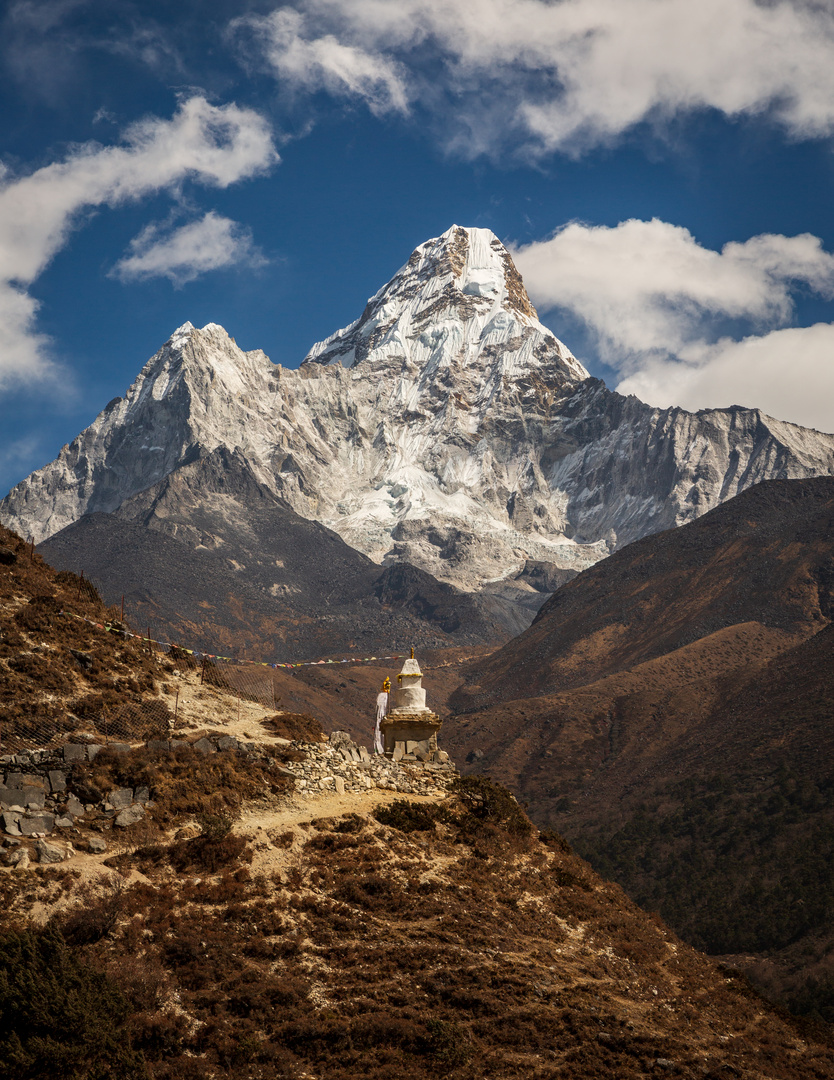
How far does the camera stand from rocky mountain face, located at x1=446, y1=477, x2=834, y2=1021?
2862 inches

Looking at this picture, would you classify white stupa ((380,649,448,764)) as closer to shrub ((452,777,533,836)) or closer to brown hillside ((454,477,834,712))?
shrub ((452,777,533,836))

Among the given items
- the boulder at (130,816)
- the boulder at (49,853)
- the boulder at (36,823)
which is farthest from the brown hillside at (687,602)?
the boulder at (49,853)

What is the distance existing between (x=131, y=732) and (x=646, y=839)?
75559 mm

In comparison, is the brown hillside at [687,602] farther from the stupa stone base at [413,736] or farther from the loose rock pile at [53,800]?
the loose rock pile at [53,800]

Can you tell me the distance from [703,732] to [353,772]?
3666 inches

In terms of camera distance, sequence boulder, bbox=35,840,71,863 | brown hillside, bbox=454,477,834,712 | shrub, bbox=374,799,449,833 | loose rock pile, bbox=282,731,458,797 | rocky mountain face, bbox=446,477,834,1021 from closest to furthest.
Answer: boulder, bbox=35,840,71,863, shrub, bbox=374,799,449,833, loose rock pile, bbox=282,731,458,797, rocky mountain face, bbox=446,477,834,1021, brown hillside, bbox=454,477,834,712

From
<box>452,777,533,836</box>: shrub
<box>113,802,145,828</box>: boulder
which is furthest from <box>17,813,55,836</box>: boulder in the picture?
<box>452,777,533,836</box>: shrub

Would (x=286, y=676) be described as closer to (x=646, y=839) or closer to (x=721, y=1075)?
(x=646, y=839)

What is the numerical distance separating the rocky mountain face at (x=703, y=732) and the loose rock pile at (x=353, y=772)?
37.9 m

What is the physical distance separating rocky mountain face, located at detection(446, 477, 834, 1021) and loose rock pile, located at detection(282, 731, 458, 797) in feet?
124

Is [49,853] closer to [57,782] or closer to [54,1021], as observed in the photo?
[57,782]

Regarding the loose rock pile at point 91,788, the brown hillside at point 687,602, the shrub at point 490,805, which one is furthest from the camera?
the brown hillside at point 687,602

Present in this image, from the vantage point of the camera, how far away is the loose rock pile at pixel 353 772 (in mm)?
24781

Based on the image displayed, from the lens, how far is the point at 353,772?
84.0 ft
